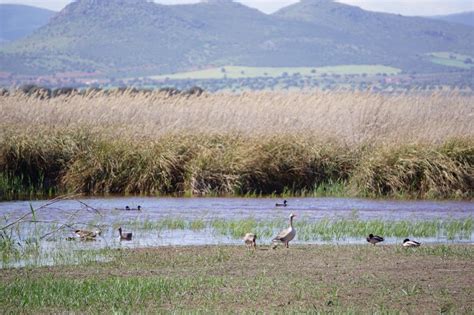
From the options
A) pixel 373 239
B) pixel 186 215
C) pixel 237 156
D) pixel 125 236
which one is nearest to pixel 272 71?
pixel 237 156

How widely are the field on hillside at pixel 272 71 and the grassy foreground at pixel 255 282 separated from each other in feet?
344

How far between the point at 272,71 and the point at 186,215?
112794 millimetres

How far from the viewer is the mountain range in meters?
131

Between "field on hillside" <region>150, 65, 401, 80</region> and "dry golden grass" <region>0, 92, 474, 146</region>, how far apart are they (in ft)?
299

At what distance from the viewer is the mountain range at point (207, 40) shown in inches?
5157

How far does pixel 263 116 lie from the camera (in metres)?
25.9

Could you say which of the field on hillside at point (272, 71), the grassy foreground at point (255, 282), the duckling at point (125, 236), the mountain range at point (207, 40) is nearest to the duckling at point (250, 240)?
the grassy foreground at point (255, 282)

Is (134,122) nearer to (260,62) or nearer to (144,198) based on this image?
(144,198)

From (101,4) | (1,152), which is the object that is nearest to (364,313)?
(1,152)

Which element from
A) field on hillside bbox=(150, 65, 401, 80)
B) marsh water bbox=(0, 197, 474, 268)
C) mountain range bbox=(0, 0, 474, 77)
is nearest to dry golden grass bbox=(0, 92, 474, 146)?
marsh water bbox=(0, 197, 474, 268)

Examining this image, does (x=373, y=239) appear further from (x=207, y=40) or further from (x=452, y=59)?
(x=207, y=40)

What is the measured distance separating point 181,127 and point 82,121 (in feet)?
7.69

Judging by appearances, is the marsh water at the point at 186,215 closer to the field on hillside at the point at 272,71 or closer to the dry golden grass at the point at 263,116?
the dry golden grass at the point at 263,116

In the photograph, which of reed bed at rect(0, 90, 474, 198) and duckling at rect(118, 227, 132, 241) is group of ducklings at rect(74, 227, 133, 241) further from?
reed bed at rect(0, 90, 474, 198)
